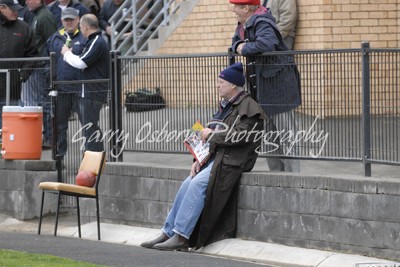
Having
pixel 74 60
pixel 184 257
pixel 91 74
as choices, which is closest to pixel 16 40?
pixel 74 60

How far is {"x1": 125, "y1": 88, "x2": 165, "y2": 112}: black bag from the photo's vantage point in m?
14.4

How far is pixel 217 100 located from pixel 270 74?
0.90 meters

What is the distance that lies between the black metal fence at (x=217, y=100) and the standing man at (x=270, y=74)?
111 mm

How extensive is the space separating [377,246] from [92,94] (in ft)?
17.1

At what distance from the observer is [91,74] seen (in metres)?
15.9

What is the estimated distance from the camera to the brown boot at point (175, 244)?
12648 mm

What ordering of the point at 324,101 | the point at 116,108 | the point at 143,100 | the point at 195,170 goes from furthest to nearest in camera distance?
1. the point at 116,108
2. the point at 143,100
3. the point at 195,170
4. the point at 324,101

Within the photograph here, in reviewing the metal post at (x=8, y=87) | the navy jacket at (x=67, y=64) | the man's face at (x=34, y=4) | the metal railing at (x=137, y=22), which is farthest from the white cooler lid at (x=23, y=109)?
the metal railing at (x=137, y=22)

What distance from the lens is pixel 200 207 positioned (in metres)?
12.7

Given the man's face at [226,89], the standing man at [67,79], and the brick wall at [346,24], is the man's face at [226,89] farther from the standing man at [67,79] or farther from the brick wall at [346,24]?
the brick wall at [346,24]

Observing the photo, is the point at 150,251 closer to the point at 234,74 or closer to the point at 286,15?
the point at 234,74

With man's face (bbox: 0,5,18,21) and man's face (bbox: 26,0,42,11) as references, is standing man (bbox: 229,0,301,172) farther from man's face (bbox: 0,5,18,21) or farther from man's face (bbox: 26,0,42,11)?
man's face (bbox: 26,0,42,11)

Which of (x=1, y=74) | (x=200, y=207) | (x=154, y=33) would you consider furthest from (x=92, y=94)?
(x=154, y=33)

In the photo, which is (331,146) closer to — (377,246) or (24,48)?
(377,246)
